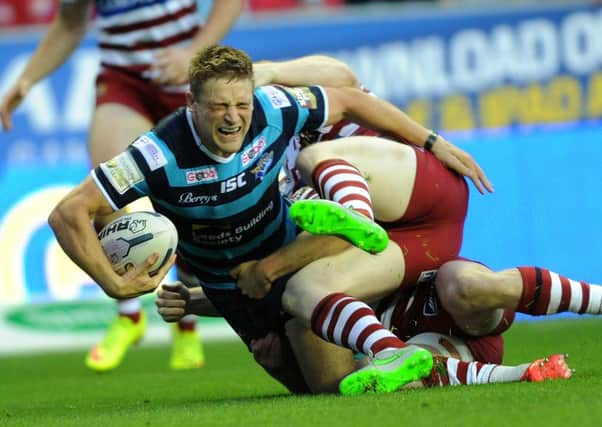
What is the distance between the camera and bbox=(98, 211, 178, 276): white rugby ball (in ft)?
17.7

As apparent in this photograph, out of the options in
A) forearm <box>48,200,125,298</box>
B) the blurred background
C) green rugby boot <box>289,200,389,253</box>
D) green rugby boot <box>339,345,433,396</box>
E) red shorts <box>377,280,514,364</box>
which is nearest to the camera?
green rugby boot <box>339,345,433,396</box>

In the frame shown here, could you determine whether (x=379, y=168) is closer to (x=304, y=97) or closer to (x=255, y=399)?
(x=304, y=97)

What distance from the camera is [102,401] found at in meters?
6.27

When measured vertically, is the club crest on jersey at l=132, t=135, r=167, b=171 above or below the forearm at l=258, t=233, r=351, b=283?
above

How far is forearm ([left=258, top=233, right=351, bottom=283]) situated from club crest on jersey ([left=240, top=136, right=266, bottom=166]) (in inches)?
15.6

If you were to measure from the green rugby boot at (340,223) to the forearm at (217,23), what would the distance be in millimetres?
2637

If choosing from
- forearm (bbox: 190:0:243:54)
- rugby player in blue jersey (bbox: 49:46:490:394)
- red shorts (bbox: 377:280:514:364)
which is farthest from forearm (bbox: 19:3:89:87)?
red shorts (bbox: 377:280:514:364)

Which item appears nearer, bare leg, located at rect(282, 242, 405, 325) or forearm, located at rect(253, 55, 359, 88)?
bare leg, located at rect(282, 242, 405, 325)

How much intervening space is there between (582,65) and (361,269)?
24.5 ft

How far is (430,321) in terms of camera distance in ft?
19.3

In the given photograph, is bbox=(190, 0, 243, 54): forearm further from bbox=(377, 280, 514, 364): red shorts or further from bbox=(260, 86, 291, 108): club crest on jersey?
bbox=(377, 280, 514, 364): red shorts

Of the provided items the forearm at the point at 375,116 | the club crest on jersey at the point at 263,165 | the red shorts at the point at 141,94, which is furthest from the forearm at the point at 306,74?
the red shorts at the point at 141,94

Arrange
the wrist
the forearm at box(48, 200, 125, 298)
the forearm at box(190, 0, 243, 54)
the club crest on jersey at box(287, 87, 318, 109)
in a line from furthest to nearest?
the forearm at box(190, 0, 243, 54) < the club crest on jersey at box(287, 87, 318, 109) < the wrist < the forearm at box(48, 200, 125, 298)

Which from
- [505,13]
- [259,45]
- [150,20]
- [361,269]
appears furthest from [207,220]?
[505,13]
